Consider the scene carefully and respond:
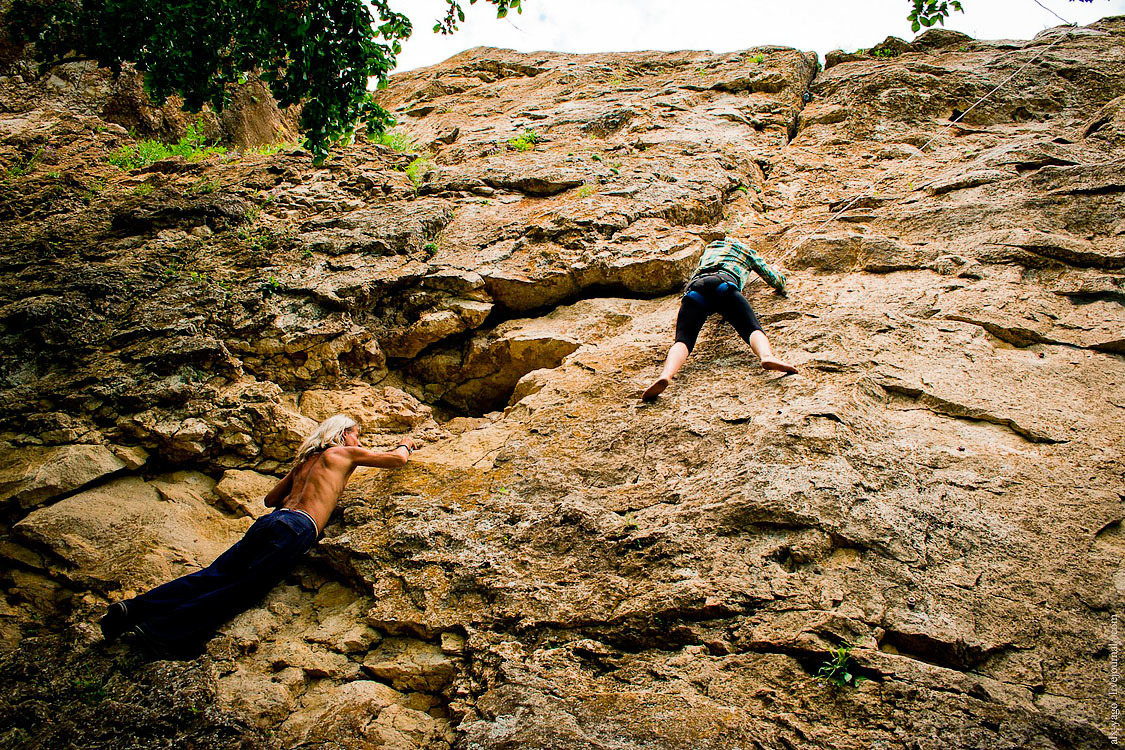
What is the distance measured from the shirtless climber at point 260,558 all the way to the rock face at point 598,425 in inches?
5.8

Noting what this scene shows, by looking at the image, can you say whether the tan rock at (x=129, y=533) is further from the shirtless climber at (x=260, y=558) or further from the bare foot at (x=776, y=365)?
the bare foot at (x=776, y=365)

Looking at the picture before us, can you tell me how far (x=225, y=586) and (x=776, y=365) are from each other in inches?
155

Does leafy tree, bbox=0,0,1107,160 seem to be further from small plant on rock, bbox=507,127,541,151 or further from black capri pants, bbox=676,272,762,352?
black capri pants, bbox=676,272,762,352

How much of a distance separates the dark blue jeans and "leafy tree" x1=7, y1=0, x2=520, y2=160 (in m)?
3.84

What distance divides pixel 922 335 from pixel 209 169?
832cm

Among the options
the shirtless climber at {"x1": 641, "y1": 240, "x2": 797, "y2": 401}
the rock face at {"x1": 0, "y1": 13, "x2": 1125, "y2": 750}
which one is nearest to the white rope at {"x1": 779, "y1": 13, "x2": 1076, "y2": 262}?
the rock face at {"x1": 0, "y1": 13, "x2": 1125, "y2": 750}

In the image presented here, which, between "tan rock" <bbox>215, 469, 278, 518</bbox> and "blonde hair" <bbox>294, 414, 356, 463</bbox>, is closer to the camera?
"blonde hair" <bbox>294, 414, 356, 463</bbox>

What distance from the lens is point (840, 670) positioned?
263 centimetres

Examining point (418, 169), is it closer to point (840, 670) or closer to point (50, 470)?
point (50, 470)

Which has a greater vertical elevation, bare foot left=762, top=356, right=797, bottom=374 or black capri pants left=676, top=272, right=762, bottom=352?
black capri pants left=676, top=272, right=762, bottom=352

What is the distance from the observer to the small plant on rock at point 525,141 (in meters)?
8.28

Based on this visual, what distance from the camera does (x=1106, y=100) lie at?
7.12m

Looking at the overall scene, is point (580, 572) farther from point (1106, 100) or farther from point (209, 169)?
point (1106, 100)

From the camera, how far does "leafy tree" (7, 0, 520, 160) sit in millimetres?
5129
